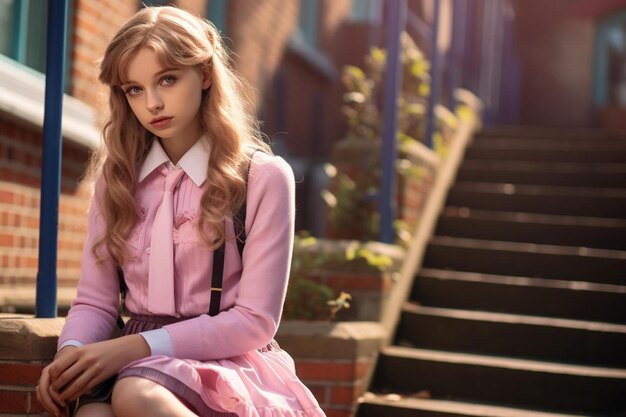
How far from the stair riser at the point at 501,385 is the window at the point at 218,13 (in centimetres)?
345

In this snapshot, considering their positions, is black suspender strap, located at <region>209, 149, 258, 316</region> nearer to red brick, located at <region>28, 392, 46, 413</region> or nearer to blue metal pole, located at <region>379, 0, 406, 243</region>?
red brick, located at <region>28, 392, 46, 413</region>

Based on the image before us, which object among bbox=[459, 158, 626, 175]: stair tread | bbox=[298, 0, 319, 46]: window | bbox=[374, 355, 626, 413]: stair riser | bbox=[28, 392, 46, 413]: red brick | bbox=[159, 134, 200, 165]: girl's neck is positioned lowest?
bbox=[374, 355, 626, 413]: stair riser

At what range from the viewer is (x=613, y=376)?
425cm

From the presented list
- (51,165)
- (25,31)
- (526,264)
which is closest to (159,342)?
(51,165)

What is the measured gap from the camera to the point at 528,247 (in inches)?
226

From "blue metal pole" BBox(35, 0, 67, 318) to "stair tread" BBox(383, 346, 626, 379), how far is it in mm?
1970

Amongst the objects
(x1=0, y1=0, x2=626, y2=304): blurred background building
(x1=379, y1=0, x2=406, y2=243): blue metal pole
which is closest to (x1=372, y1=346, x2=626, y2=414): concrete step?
(x1=379, y1=0, x2=406, y2=243): blue metal pole

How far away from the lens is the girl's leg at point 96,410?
2.26 m

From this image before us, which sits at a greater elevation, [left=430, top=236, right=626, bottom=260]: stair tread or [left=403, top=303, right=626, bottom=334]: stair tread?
[left=430, top=236, right=626, bottom=260]: stair tread

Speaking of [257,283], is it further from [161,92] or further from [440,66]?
[440,66]

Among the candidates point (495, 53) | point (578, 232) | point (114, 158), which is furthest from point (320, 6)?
point (114, 158)

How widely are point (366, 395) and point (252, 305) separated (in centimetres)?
189

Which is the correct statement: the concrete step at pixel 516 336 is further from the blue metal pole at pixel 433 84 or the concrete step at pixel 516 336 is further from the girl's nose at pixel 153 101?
the girl's nose at pixel 153 101

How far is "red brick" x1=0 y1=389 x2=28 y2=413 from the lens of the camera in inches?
107
